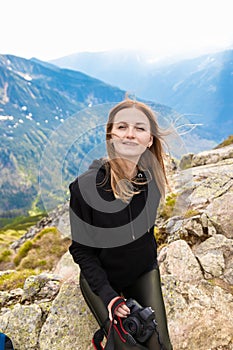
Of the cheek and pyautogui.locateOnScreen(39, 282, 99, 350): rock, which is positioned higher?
the cheek

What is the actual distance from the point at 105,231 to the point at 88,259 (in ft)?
1.82

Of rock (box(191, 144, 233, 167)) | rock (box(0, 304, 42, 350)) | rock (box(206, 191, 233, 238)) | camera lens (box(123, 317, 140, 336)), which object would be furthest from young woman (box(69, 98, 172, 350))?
rock (box(191, 144, 233, 167))

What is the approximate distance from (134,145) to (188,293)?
3.52m

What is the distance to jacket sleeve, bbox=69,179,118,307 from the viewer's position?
4.80 m

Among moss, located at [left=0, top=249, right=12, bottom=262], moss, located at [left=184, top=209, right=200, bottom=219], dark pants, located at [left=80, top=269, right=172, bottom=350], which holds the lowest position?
moss, located at [left=0, top=249, right=12, bottom=262]

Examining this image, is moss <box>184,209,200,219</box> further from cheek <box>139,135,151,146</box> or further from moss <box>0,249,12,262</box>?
moss <box>0,249,12,262</box>

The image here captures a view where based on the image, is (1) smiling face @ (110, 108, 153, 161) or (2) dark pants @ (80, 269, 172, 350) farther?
(1) smiling face @ (110, 108, 153, 161)

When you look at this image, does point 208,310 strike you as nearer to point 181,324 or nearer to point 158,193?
point 181,324

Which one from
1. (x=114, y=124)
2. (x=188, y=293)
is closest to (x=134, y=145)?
(x=114, y=124)

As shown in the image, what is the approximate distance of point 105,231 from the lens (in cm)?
494

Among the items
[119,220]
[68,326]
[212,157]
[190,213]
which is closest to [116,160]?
[119,220]

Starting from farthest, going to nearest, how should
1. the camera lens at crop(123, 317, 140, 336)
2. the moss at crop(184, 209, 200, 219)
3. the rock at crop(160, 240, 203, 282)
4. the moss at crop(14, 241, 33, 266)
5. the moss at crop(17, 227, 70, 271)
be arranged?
the moss at crop(14, 241, 33, 266)
the moss at crop(17, 227, 70, 271)
the moss at crop(184, 209, 200, 219)
the rock at crop(160, 240, 203, 282)
the camera lens at crop(123, 317, 140, 336)

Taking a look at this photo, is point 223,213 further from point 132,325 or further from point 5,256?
point 5,256

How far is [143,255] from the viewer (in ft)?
17.8
